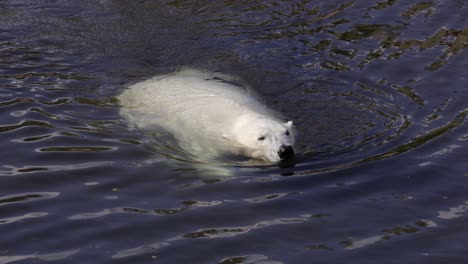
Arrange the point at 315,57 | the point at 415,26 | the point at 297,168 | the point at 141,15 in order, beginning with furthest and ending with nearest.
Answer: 1. the point at 141,15
2. the point at 415,26
3. the point at 315,57
4. the point at 297,168

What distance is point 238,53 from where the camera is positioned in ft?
35.7

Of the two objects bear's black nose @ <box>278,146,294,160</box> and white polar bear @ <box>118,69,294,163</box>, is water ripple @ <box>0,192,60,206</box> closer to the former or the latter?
white polar bear @ <box>118,69,294,163</box>

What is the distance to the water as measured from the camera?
582cm

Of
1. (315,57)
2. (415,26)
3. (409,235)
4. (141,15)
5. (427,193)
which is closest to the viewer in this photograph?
(409,235)

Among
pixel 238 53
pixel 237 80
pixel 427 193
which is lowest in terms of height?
pixel 427 193

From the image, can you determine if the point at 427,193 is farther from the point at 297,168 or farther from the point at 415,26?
the point at 415,26

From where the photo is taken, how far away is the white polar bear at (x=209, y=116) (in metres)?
7.99

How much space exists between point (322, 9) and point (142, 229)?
298 inches

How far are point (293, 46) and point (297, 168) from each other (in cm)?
405

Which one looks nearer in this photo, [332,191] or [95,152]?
[332,191]

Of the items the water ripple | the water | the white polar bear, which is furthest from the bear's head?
the water ripple

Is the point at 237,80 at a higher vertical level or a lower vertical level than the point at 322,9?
lower

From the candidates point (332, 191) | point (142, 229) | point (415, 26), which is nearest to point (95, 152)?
point (142, 229)

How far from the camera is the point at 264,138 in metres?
A: 7.97
